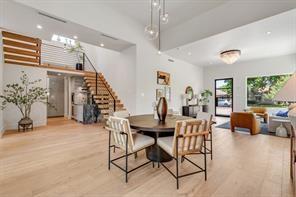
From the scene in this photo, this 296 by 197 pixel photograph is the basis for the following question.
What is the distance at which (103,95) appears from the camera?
6445 millimetres

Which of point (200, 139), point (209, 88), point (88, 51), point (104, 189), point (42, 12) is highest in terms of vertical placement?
point (88, 51)

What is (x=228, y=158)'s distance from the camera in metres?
2.77

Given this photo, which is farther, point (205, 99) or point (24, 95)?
point (205, 99)

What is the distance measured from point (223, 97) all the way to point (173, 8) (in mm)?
6300

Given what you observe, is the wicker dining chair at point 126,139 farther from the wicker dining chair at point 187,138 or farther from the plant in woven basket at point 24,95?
the plant in woven basket at point 24,95

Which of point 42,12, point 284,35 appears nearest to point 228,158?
point 284,35

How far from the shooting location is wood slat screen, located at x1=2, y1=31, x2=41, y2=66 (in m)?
5.11

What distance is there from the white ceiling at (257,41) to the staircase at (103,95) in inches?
124

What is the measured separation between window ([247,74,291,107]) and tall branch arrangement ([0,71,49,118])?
9.65 metres

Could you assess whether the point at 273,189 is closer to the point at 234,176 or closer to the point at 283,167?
the point at 234,176

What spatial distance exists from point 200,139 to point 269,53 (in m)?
6.95

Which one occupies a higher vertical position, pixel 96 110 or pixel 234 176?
pixel 96 110

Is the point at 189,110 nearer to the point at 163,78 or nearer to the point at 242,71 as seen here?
the point at 163,78

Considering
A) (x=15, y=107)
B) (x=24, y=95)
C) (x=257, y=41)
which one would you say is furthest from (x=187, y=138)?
(x=15, y=107)
